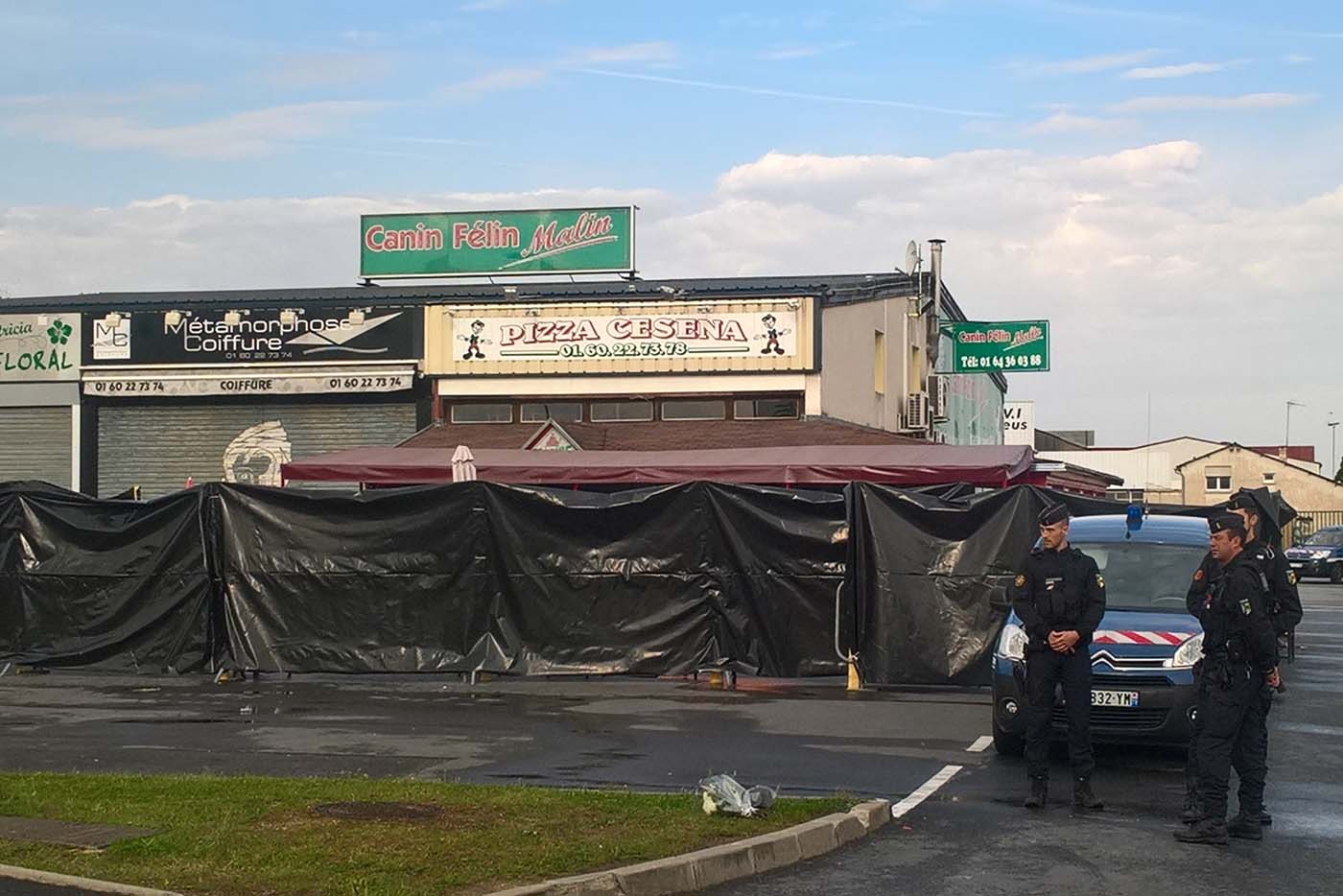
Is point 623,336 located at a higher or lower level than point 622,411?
higher

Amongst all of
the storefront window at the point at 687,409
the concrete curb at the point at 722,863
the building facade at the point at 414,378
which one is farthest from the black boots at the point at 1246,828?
the storefront window at the point at 687,409

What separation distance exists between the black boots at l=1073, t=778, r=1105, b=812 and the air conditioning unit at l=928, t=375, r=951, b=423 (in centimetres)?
3210

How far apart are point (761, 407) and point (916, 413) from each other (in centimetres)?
930

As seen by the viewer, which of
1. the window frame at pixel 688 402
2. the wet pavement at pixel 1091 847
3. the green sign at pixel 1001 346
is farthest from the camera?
the green sign at pixel 1001 346

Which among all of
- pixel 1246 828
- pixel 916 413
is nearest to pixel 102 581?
pixel 1246 828

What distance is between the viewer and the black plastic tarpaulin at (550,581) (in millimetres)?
17031

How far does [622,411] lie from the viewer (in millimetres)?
32812

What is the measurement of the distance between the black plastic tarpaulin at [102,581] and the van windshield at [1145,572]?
951cm

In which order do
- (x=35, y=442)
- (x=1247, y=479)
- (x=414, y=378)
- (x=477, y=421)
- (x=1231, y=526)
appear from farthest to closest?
(x=1247, y=479)
(x=35, y=442)
(x=477, y=421)
(x=414, y=378)
(x=1231, y=526)

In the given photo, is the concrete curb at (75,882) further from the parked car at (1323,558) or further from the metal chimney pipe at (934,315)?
the parked car at (1323,558)

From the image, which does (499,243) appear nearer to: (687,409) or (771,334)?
(687,409)

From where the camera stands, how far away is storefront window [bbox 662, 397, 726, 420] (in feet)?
107

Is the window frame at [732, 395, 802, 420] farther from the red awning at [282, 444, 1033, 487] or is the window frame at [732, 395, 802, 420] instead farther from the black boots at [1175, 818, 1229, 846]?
the black boots at [1175, 818, 1229, 846]

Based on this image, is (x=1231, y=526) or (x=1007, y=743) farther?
(x=1007, y=743)
